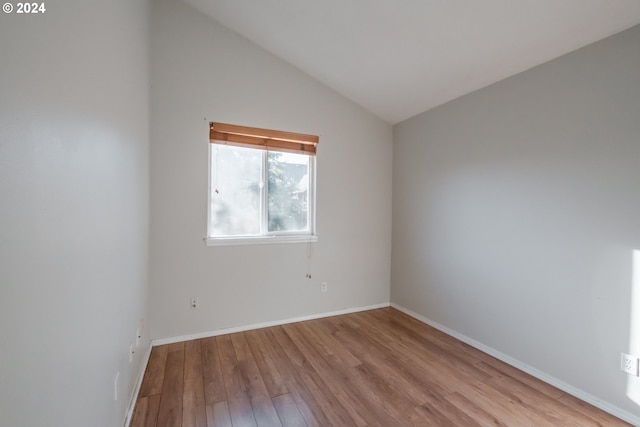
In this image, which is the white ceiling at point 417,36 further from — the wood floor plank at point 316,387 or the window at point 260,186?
the wood floor plank at point 316,387

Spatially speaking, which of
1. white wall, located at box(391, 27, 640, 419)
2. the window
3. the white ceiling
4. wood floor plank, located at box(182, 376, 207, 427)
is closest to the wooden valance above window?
the window

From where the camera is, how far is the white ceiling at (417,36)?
168 cm

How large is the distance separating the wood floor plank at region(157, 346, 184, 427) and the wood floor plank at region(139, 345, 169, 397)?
3 cm

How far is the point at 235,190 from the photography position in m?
2.74

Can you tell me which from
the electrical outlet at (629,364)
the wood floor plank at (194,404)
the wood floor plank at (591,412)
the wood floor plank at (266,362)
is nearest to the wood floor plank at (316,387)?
the wood floor plank at (266,362)

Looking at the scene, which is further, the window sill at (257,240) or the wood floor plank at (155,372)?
the window sill at (257,240)

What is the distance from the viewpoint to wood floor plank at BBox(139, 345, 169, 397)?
1.82m

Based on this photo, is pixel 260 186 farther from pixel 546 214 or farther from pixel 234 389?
pixel 546 214

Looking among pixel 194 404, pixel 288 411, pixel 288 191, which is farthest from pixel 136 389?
pixel 288 191

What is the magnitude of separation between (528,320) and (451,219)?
1067 mm

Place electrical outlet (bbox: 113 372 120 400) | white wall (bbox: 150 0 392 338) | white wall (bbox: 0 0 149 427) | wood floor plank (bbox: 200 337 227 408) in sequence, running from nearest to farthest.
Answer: white wall (bbox: 0 0 149 427)
electrical outlet (bbox: 113 372 120 400)
wood floor plank (bbox: 200 337 227 408)
white wall (bbox: 150 0 392 338)

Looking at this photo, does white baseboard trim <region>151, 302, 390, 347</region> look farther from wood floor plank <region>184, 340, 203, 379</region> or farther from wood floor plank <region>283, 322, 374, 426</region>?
wood floor plank <region>283, 322, 374, 426</region>

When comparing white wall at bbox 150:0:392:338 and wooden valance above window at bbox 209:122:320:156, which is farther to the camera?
wooden valance above window at bbox 209:122:320:156

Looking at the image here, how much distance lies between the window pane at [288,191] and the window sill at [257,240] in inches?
4.8
